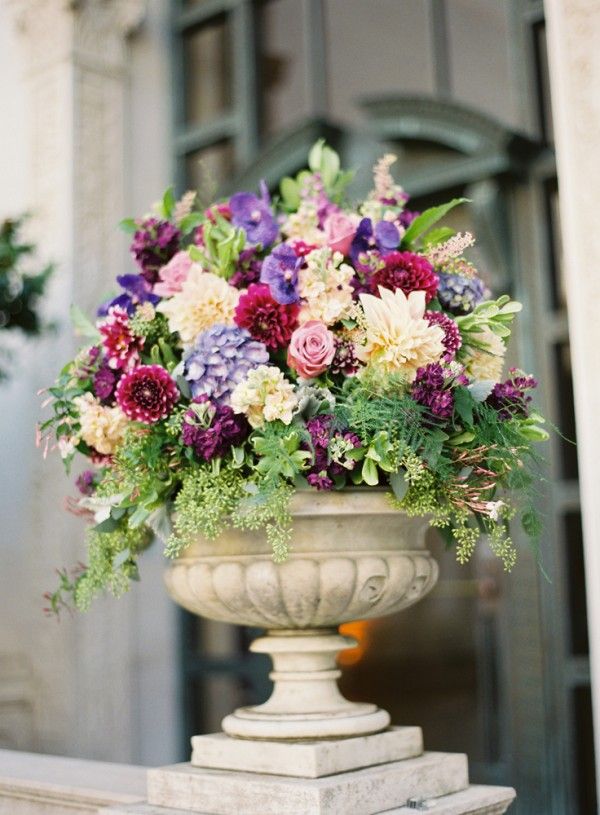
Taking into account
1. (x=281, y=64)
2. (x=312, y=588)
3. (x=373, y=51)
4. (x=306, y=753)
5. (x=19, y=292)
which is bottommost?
(x=306, y=753)

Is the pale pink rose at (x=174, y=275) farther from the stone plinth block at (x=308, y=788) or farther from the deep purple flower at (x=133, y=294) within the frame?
the stone plinth block at (x=308, y=788)

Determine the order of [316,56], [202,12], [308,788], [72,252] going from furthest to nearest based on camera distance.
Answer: [202,12] → [72,252] → [316,56] → [308,788]

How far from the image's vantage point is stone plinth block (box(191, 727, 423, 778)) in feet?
5.36

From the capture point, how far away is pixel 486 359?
70.5 inches

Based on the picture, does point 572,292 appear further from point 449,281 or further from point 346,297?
point 346,297

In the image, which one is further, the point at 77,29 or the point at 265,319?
the point at 77,29

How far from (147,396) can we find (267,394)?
0.69 ft

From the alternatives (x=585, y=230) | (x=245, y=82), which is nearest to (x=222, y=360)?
(x=585, y=230)

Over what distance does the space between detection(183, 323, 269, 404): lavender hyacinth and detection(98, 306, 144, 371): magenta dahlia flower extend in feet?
0.49

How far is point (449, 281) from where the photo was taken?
71.5 inches

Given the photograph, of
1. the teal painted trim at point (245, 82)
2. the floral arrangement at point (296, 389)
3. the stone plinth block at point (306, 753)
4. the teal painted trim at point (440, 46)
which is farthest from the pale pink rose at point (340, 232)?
the teal painted trim at point (245, 82)

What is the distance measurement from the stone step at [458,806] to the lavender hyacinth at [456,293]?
0.88 metres

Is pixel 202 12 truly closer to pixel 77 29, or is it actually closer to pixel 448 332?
pixel 77 29

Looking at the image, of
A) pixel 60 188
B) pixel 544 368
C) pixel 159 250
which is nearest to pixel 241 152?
pixel 60 188
